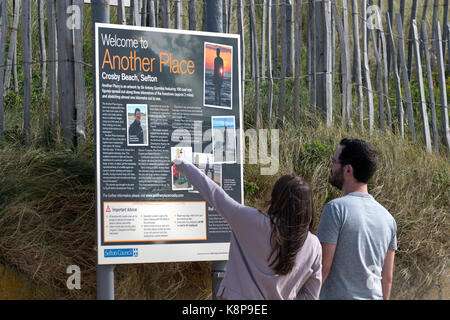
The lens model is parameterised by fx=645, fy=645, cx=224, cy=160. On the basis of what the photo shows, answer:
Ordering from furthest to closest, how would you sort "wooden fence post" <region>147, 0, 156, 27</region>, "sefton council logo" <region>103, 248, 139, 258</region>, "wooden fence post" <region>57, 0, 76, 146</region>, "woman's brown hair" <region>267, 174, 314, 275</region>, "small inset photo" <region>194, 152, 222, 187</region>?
"wooden fence post" <region>147, 0, 156, 27</region>
"wooden fence post" <region>57, 0, 76, 146</region>
"small inset photo" <region>194, 152, 222, 187</region>
"sefton council logo" <region>103, 248, 139, 258</region>
"woman's brown hair" <region>267, 174, 314, 275</region>

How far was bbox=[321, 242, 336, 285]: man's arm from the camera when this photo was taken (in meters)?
3.24

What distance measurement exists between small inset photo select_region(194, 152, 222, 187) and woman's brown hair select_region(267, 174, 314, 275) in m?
1.60

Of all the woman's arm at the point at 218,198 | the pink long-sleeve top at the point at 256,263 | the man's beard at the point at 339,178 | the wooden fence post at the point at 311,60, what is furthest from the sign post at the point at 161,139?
the wooden fence post at the point at 311,60

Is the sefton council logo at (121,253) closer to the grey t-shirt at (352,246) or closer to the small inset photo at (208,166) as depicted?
the small inset photo at (208,166)

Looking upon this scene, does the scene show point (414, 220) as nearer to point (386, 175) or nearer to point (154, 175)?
point (386, 175)

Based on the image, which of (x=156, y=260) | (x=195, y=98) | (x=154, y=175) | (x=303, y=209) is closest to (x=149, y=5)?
(x=195, y=98)

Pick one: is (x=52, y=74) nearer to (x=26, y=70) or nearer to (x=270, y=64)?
(x=26, y=70)

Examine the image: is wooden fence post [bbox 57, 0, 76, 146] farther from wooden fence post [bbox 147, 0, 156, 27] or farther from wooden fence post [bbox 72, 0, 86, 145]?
wooden fence post [bbox 147, 0, 156, 27]

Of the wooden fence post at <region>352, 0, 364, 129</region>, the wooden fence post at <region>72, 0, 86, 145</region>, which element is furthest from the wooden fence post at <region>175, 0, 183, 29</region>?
the wooden fence post at <region>352, 0, 364, 129</region>

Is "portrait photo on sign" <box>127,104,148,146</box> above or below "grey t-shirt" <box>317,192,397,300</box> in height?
above

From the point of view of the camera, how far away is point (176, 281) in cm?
510

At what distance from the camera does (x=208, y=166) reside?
4.64 metres

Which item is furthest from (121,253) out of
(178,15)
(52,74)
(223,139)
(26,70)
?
(178,15)

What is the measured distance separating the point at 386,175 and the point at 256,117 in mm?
1531
